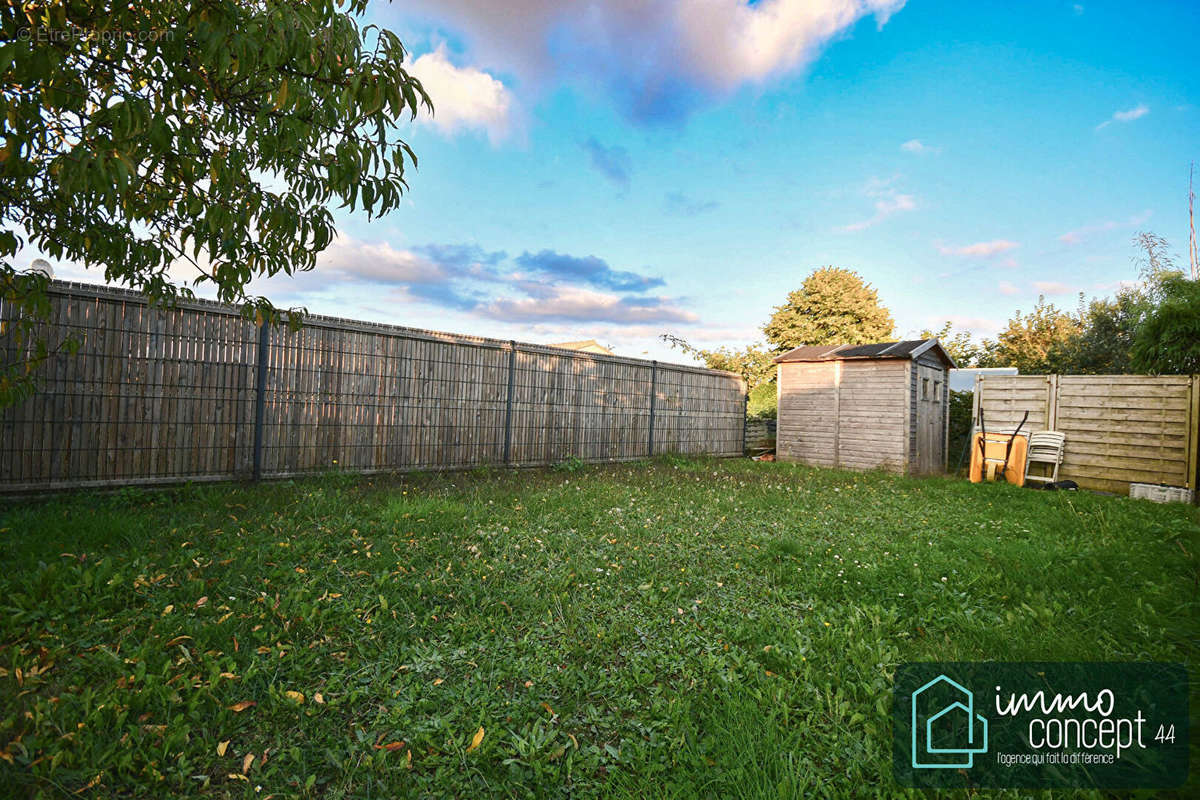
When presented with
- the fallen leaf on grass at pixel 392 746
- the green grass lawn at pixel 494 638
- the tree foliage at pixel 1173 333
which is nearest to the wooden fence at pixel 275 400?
the green grass lawn at pixel 494 638

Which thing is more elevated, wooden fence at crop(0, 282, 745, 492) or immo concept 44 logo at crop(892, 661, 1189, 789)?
wooden fence at crop(0, 282, 745, 492)

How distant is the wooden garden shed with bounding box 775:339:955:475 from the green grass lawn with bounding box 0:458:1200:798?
5.54 metres

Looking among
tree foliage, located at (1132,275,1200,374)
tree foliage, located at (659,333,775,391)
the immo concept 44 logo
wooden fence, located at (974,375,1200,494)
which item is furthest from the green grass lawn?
tree foliage, located at (659,333,775,391)

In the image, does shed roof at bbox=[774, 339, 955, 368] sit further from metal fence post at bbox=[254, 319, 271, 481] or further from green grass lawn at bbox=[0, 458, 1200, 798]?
metal fence post at bbox=[254, 319, 271, 481]

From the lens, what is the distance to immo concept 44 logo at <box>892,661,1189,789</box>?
1578mm

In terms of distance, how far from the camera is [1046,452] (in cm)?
907

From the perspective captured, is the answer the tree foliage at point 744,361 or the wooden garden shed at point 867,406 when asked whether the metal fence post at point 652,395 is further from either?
the tree foliage at point 744,361

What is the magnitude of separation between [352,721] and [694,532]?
3.16 m

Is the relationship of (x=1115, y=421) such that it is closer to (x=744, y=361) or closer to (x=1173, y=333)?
(x=1173, y=333)

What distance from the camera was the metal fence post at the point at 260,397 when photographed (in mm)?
5590

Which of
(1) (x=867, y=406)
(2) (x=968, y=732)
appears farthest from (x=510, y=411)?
(1) (x=867, y=406)

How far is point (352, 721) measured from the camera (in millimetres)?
1851

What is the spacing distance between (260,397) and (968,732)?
6609 mm

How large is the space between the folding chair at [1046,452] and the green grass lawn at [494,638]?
502 centimetres
